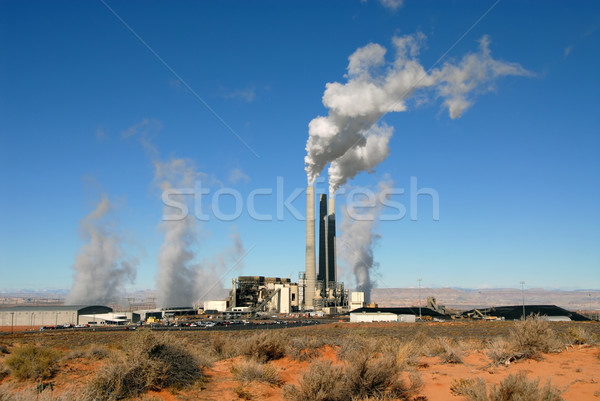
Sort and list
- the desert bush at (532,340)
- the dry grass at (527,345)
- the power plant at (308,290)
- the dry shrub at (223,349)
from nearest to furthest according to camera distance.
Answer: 1. the dry grass at (527,345)
2. the desert bush at (532,340)
3. the dry shrub at (223,349)
4. the power plant at (308,290)

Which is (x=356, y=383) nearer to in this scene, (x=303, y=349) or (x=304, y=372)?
(x=304, y=372)

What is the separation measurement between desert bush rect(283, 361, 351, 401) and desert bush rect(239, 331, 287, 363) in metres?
6.46

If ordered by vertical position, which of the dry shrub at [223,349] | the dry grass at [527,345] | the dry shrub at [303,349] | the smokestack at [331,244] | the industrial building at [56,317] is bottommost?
the industrial building at [56,317]

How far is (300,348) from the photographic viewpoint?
713 inches

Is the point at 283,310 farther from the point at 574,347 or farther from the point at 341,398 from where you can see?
the point at 341,398

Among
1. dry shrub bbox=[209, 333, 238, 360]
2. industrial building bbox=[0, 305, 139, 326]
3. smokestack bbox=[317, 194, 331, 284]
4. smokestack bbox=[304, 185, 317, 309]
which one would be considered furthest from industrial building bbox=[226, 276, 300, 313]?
dry shrub bbox=[209, 333, 238, 360]

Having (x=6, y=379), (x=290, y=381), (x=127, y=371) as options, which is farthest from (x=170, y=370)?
(x=6, y=379)

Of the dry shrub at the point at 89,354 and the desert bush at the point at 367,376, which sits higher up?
the desert bush at the point at 367,376

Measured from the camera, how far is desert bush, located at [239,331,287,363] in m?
17.2

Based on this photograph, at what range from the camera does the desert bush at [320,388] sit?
1031cm

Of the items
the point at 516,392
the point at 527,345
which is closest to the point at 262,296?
the point at 527,345

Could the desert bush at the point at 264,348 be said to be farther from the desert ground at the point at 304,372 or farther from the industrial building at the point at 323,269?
the industrial building at the point at 323,269

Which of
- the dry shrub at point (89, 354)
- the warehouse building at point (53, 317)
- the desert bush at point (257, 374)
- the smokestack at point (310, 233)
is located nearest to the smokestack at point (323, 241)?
the smokestack at point (310, 233)

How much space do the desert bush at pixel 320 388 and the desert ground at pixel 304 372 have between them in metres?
0.02
